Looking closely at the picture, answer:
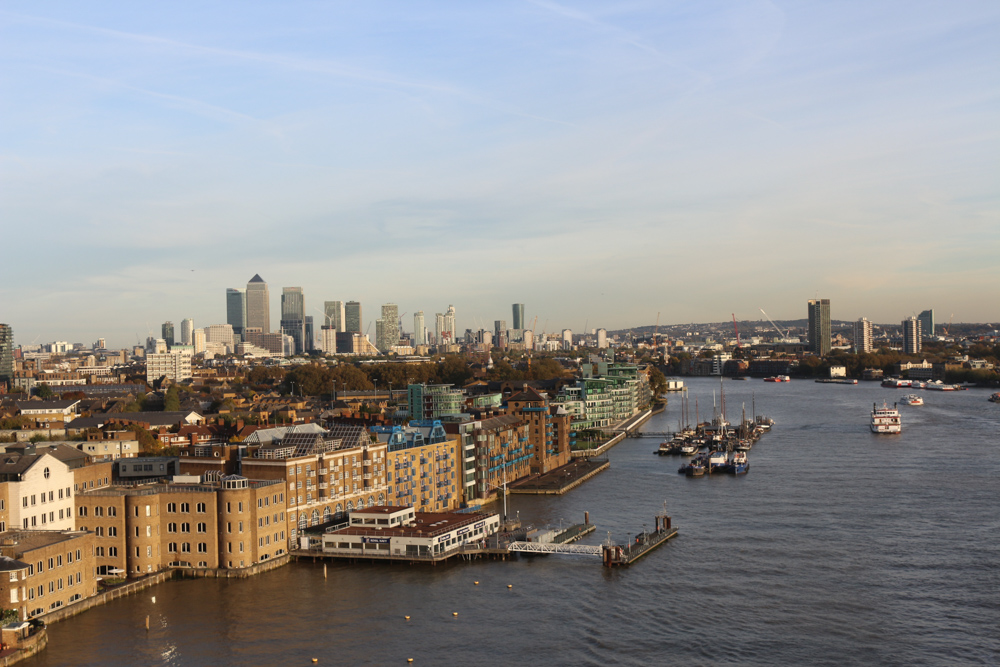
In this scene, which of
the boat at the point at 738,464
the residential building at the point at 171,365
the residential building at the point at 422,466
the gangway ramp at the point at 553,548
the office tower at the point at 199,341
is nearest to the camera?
the gangway ramp at the point at 553,548

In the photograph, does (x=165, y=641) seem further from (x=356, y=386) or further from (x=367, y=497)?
(x=356, y=386)

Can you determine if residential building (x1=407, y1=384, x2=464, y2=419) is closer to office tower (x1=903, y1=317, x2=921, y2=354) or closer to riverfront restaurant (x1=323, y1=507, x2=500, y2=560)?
riverfront restaurant (x1=323, y1=507, x2=500, y2=560)

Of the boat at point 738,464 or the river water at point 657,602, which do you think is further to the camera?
the boat at point 738,464

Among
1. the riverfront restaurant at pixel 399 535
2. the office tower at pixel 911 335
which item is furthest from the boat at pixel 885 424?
the office tower at pixel 911 335

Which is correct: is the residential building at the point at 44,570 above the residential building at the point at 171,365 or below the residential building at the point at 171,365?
below

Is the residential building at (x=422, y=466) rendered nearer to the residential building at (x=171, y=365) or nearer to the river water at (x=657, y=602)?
the river water at (x=657, y=602)

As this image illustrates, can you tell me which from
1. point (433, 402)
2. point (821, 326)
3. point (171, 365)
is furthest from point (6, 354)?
point (821, 326)

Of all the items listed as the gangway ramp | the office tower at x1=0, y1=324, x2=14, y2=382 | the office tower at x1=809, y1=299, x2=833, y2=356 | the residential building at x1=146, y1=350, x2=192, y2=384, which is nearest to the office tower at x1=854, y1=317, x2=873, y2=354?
the office tower at x1=809, y1=299, x2=833, y2=356
